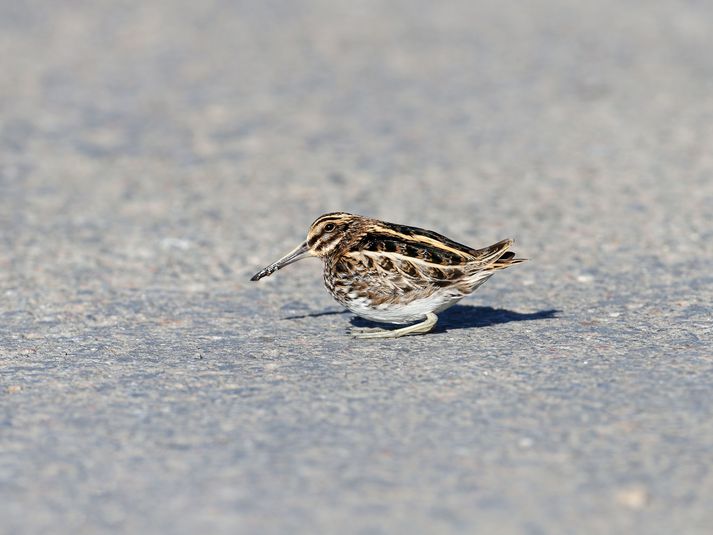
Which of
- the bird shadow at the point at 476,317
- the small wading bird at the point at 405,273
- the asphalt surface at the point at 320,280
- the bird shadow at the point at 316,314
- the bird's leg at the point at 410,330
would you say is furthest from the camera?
the bird shadow at the point at 316,314

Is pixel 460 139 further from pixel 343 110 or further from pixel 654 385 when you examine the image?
pixel 654 385

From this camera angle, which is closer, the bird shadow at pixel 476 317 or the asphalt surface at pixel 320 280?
the asphalt surface at pixel 320 280

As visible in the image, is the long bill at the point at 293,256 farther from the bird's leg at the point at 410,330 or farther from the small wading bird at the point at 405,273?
the bird's leg at the point at 410,330

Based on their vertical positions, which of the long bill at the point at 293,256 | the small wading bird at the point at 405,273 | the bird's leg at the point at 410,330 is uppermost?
the long bill at the point at 293,256

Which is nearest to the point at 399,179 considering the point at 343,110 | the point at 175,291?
the point at 343,110

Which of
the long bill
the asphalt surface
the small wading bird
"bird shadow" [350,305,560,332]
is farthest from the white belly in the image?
the long bill

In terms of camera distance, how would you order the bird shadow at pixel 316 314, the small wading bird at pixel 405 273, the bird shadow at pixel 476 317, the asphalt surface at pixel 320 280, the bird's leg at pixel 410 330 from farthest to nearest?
the bird shadow at pixel 316 314 < the bird shadow at pixel 476 317 < the bird's leg at pixel 410 330 < the small wading bird at pixel 405 273 < the asphalt surface at pixel 320 280

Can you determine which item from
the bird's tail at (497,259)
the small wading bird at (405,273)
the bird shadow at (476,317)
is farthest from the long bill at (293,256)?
the bird's tail at (497,259)
